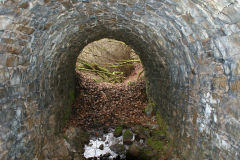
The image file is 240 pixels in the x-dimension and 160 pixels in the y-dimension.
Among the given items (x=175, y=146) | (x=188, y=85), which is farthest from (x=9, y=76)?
(x=175, y=146)

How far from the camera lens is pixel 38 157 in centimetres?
552

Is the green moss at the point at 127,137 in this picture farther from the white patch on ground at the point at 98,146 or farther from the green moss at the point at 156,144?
the green moss at the point at 156,144

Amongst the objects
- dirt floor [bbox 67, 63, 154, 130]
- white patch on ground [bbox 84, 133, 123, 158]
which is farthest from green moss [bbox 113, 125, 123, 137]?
dirt floor [bbox 67, 63, 154, 130]

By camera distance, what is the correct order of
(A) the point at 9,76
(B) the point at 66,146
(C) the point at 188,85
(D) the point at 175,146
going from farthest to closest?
(B) the point at 66,146 < (D) the point at 175,146 < (C) the point at 188,85 < (A) the point at 9,76

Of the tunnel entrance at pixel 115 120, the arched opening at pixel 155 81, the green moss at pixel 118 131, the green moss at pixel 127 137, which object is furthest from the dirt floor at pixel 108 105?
the green moss at pixel 127 137

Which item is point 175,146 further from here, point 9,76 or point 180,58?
point 9,76

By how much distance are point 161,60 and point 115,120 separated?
3850 millimetres

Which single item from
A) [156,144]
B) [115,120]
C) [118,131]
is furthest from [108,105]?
[156,144]

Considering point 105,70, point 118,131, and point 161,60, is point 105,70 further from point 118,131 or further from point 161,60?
point 161,60

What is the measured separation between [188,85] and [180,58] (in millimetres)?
725

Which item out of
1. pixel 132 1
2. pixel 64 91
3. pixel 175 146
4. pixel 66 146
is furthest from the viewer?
pixel 64 91

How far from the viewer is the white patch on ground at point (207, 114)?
13.2 ft

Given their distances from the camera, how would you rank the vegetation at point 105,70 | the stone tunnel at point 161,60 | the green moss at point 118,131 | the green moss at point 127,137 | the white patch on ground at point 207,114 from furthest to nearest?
the vegetation at point 105,70 → the green moss at point 118,131 → the green moss at point 127,137 → the white patch on ground at point 207,114 → the stone tunnel at point 161,60

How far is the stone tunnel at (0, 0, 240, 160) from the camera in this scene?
330cm
